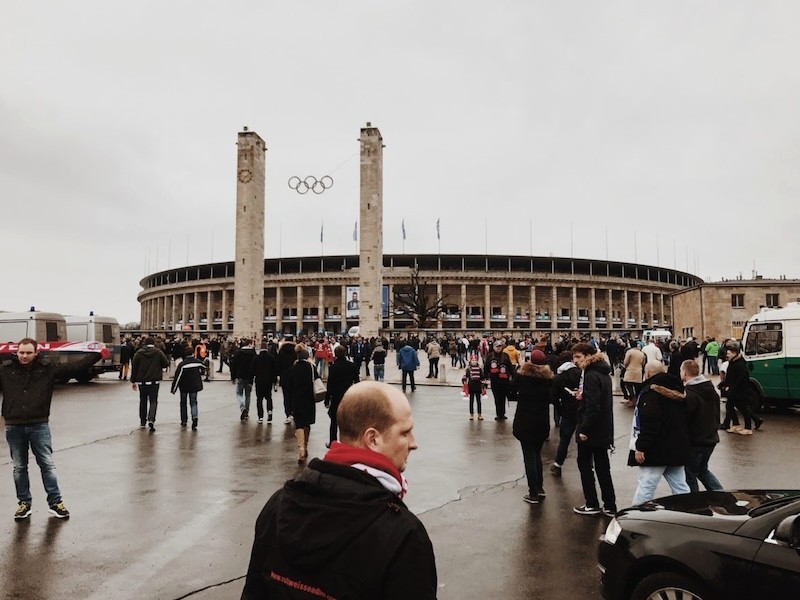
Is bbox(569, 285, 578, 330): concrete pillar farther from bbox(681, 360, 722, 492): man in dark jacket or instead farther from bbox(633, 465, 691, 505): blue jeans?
bbox(633, 465, 691, 505): blue jeans

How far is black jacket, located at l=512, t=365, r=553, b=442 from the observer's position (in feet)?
22.5

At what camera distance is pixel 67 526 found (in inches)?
235

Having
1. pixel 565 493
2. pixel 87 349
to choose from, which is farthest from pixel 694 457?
pixel 87 349

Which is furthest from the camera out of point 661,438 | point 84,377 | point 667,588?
point 84,377

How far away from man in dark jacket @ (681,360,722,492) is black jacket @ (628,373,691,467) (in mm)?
491

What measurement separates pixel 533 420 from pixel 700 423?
69.8 inches

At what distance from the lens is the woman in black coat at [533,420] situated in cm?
684

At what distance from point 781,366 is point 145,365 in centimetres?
1446

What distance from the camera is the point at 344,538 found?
1621 millimetres

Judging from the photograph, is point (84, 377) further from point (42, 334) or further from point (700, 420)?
point (700, 420)

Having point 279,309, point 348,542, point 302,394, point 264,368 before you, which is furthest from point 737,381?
point 279,309

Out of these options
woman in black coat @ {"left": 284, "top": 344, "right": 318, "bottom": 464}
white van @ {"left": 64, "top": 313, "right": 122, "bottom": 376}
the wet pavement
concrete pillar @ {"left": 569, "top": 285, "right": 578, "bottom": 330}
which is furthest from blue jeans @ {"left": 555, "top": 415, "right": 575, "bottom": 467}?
concrete pillar @ {"left": 569, "top": 285, "right": 578, "bottom": 330}

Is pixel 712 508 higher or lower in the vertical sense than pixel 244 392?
higher

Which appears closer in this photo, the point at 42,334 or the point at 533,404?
the point at 533,404
